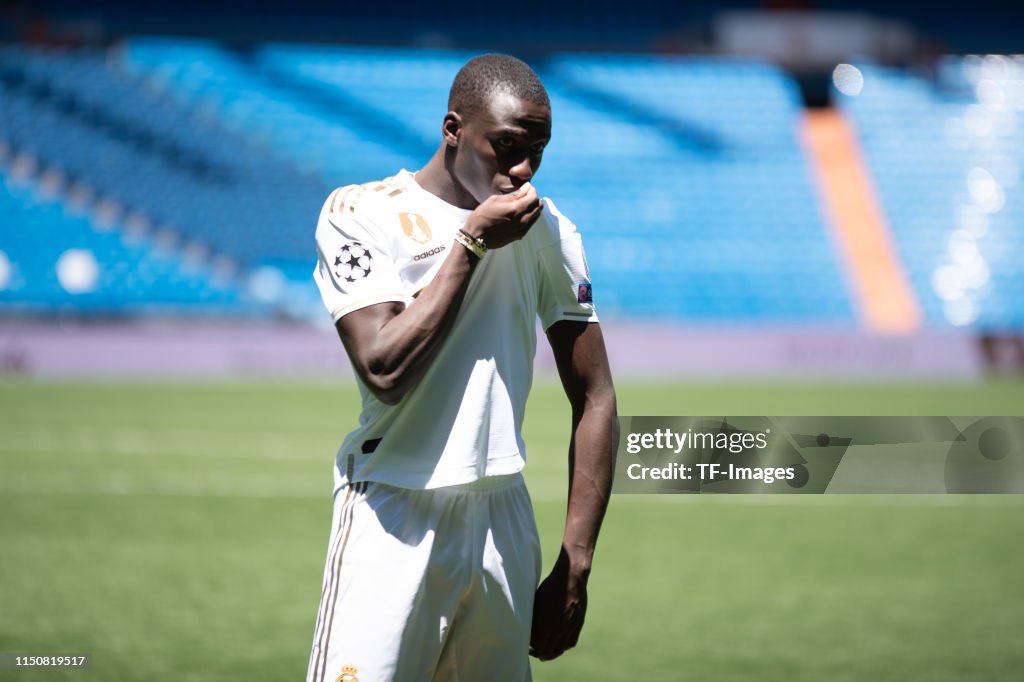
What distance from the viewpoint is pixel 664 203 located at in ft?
92.5

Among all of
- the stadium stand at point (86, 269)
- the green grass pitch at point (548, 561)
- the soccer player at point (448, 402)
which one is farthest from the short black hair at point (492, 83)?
the stadium stand at point (86, 269)

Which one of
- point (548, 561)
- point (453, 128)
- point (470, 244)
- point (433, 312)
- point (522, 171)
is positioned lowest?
point (433, 312)

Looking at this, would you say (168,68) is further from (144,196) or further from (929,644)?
(929,644)

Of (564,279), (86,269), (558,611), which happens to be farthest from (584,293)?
(86,269)

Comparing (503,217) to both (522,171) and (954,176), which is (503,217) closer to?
(522,171)

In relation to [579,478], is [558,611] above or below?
below

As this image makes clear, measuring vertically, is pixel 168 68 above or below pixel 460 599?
above

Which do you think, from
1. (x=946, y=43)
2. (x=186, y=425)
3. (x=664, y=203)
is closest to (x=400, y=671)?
(x=186, y=425)

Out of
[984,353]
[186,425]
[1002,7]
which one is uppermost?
[1002,7]

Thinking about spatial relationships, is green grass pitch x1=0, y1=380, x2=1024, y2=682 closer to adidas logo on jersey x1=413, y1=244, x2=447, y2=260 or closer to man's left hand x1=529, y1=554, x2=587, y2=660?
man's left hand x1=529, y1=554, x2=587, y2=660

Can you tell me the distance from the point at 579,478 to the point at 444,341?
0.45 meters

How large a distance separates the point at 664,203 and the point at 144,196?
1163 centimetres

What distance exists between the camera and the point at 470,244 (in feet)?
7.62

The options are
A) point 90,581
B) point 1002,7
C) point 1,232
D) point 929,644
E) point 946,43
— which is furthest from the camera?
point 1002,7
